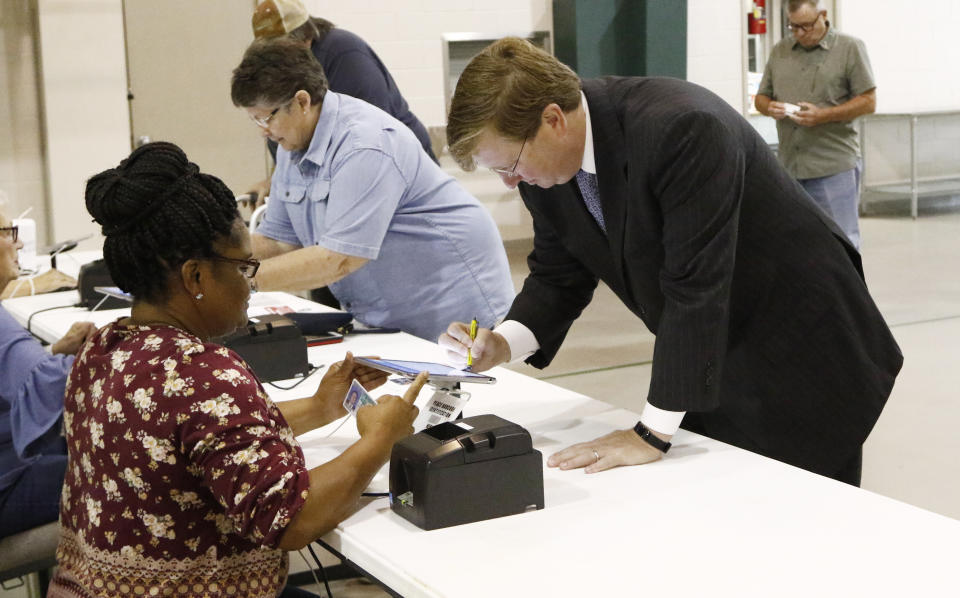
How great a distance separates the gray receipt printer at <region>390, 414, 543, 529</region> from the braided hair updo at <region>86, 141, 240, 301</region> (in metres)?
0.38

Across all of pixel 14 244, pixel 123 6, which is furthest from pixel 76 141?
pixel 14 244

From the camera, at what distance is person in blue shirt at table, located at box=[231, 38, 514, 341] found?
8.20 ft

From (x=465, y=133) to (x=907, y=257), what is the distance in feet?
18.7

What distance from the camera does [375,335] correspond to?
2.62m

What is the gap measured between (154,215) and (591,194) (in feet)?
2.39

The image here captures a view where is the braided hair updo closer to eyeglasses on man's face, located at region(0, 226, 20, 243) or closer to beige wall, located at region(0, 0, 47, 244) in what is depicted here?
eyeglasses on man's face, located at region(0, 226, 20, 243)

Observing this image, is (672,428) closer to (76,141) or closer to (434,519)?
(434,519)

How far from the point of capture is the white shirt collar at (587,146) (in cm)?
165

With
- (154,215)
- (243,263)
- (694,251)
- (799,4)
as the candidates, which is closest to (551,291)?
(694,251)

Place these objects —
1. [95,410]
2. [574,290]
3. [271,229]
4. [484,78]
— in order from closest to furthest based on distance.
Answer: [95,410]
[484,78]
[574,290]
[271,229]

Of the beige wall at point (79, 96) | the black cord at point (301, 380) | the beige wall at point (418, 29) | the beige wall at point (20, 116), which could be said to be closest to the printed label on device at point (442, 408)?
the black cord at point (301, 380)

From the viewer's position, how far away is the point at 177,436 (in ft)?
4.17

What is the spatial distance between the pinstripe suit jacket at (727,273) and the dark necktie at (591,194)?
12mm

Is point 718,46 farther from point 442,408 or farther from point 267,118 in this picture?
point 442,408
